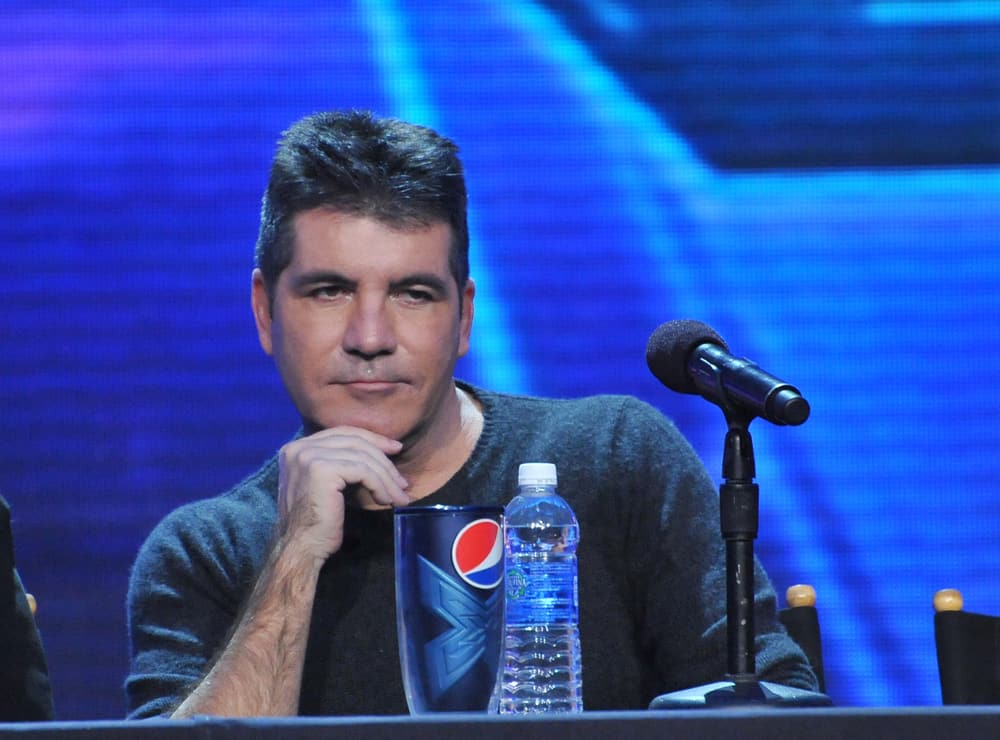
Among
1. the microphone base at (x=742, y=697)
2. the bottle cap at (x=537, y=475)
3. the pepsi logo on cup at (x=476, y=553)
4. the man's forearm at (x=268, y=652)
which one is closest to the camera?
the microphone base at (x=742, y=697)

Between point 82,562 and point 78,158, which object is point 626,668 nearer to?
point 82,562

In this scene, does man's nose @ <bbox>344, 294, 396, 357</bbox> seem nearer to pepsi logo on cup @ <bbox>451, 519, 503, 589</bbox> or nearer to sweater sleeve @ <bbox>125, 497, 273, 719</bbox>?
sweater sleeve @ <bbox>125, 497, 273, 719</bbox>

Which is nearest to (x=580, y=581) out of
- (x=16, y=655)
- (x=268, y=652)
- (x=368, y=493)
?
(x=368, y=493)

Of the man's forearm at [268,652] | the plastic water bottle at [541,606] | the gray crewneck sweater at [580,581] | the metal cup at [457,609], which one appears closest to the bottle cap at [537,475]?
the metal cup at [457,609]

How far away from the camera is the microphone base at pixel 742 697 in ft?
3.45

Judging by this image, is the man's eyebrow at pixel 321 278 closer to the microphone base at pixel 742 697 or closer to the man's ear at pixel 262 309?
the man's ear at pixel 262 309

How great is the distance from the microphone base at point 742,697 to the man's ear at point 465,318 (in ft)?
2.83

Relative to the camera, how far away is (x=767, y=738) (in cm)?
82

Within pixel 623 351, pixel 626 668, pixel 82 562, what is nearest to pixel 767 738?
pixel 626 668

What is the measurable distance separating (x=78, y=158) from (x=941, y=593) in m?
1.90

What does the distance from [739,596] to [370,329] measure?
74 centimetres

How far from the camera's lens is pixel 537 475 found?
133 centimetres

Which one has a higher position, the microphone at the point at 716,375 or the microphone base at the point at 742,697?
the microphone at the point at 716,375

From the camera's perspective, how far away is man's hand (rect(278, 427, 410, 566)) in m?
1.57
